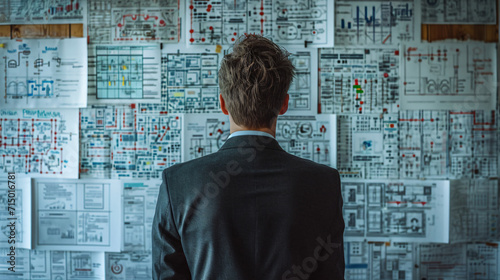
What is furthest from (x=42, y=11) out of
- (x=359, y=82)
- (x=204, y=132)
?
(x=359, y=82)

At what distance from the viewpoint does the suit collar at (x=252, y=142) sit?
81 cm

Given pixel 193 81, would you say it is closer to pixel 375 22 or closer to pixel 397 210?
pixel 375 22

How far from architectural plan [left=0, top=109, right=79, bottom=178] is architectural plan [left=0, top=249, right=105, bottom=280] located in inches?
14.1

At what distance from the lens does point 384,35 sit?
1595 mm

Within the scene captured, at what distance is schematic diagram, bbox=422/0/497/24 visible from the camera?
5.25ft

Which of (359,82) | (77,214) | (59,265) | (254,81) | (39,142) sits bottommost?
(59,265)

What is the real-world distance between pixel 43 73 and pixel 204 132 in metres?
0.77

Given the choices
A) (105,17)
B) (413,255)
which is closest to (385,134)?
(413,255)

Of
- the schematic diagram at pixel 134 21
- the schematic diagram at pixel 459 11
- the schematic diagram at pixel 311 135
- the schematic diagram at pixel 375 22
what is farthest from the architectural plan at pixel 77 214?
the schematic diagram at pixel 459 11

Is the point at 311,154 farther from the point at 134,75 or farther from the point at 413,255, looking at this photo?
the point at 134,75

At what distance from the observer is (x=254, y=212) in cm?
78

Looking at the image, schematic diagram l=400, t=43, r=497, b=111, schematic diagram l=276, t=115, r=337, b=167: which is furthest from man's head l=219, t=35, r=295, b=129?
schematic diagram l=400, t=43, r=497, b=111

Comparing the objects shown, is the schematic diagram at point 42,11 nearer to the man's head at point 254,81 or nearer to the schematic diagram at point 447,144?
the man's head at point 254,81

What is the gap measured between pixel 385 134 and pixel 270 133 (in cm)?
94
